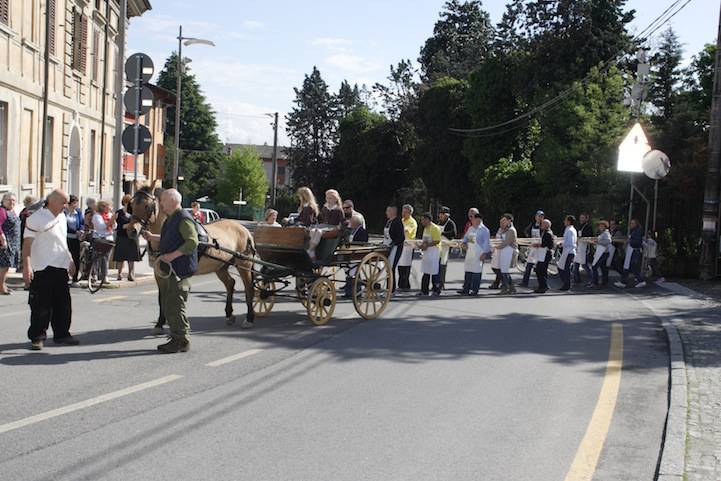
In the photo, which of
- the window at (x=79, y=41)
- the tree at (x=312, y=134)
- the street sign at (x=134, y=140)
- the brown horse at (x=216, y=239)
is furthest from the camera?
the tree at (x=312, y=134)

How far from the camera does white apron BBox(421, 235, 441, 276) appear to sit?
18047mm

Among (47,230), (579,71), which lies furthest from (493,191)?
(47,230)

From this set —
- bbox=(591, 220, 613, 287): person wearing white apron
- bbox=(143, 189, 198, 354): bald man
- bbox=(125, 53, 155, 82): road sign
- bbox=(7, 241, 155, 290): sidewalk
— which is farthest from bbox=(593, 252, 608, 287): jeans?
bbox=(143, 189, 198, 354): bald man

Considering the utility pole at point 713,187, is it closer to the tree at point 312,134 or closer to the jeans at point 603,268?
the jeans at point 603,268

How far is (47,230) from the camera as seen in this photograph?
32.1ft

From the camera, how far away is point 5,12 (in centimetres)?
2156

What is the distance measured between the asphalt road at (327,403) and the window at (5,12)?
442 inches

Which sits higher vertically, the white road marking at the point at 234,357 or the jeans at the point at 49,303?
the jeans at the point at 49,303

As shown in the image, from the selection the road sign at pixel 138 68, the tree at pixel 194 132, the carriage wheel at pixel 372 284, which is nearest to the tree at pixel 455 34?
the tree at pixel 194 132

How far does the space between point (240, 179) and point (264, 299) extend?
300ft

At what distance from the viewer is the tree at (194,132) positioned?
94.0 m

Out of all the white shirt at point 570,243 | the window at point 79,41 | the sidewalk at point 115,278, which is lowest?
the sidewalk at point 115,278

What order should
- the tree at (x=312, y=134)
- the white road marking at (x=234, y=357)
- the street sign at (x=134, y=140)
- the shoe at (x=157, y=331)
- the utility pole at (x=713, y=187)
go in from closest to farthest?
the white road marking at (x=234, y=357) → the shoe at (x=157, y=331) → the street sign at (x=134, y=140) → the utility pole at (x=713, y=187) → the tree at (x=312, y=134)

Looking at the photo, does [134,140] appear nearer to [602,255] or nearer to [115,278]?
[115,278]
